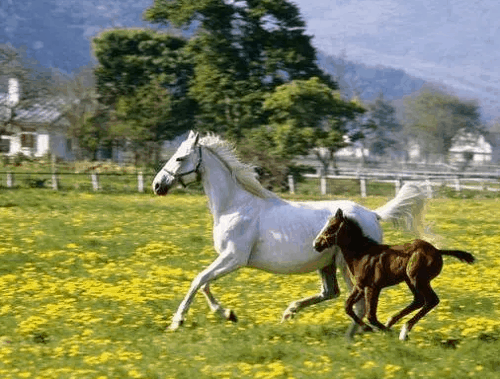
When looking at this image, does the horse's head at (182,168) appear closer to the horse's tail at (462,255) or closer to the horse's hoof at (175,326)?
the horse's hoof at (175,326)

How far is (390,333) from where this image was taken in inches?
428

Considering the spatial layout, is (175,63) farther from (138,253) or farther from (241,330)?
(241,330)

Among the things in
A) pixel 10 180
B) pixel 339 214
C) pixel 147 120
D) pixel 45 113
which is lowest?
pixel 10 180

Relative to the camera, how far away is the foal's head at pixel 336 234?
35.7 feet

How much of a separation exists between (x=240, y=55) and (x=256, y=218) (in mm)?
46815

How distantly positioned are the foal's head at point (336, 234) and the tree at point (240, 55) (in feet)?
144

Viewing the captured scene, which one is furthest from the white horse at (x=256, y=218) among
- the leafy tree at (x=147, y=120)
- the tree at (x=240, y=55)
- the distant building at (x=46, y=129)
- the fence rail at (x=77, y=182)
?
the distant building at (x=46, y=129)

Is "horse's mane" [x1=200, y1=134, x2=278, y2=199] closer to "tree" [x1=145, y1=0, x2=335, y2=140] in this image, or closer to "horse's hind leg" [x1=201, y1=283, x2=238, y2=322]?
"horse's hind leg" [x1=201, y1=283, x2=238, y2=322]

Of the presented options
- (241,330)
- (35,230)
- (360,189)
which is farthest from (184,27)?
(241,330)

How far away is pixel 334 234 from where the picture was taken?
1087cm

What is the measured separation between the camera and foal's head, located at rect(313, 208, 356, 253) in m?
10.9

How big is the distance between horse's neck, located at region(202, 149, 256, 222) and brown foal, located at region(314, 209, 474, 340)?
65.6 inches

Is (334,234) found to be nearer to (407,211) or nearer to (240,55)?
(407,211)

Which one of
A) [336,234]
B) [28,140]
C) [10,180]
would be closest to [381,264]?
[336,234]
